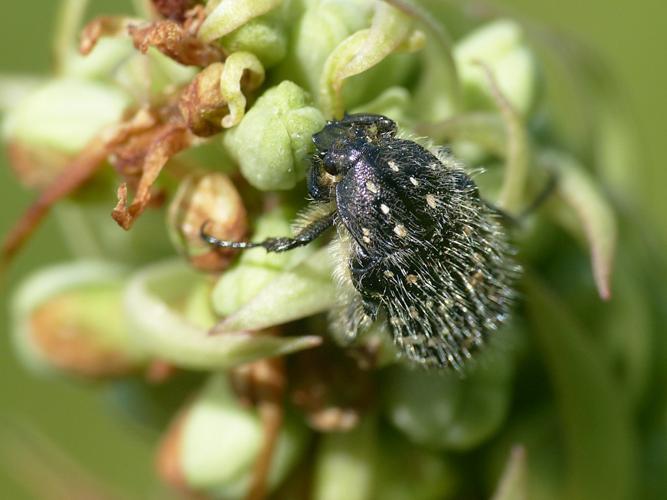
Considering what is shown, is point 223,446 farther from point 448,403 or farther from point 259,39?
point 259,39

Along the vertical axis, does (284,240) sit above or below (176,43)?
below

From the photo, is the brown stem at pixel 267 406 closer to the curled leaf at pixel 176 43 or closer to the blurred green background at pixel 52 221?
the curled leaf at pixel 176 43

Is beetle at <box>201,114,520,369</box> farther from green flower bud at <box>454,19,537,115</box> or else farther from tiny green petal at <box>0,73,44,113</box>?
tiny green petal at <box>0,73,44,113</box>

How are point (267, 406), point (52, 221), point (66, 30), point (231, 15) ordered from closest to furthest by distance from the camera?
point (231, 15), point (267, 406), point (66, 30), point (52, 221)

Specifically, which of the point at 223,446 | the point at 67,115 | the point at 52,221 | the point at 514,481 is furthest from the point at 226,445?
the point at 52,221

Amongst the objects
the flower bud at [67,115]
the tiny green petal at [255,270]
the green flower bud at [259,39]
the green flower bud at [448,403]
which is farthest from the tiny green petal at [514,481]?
the flower bud at [67,115]

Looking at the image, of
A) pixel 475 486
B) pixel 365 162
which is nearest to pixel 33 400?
pixel 475 486

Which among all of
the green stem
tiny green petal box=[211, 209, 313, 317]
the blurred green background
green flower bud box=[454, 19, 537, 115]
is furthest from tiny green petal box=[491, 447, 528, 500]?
the blurred green background
